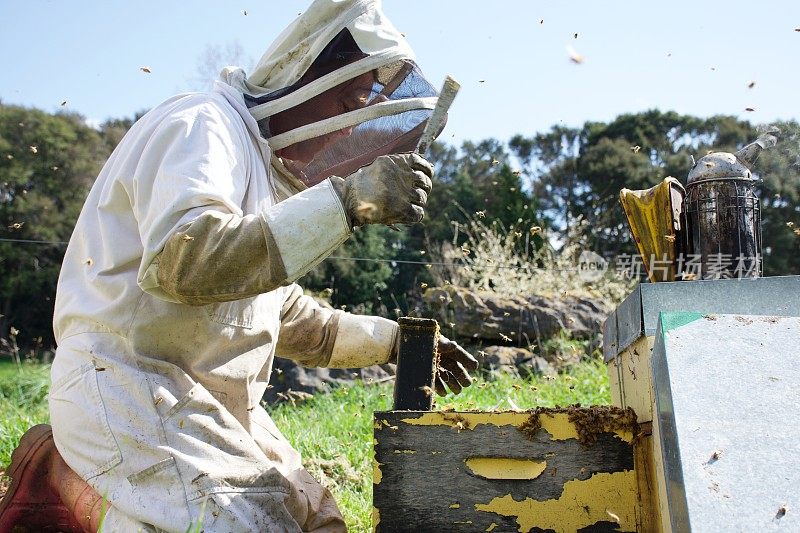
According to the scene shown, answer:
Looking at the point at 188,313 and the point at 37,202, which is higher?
the point at 37,202

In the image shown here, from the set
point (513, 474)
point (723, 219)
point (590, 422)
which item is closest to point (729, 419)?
point (590, 422)

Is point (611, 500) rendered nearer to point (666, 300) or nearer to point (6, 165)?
point (666, 300)

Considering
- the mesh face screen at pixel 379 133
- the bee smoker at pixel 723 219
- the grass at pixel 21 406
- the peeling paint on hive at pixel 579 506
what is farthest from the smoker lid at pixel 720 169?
the grass at pixel 21 406

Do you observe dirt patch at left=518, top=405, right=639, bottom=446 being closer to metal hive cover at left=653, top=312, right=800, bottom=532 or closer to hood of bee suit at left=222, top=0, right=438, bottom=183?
metal hive cover at left=653, top=312, right=800, bottom=532

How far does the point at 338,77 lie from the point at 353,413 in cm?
329

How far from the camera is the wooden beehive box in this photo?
188 centimetres

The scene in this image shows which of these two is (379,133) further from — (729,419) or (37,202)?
(37,202)

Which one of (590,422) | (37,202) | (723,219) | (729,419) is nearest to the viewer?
(729,419)

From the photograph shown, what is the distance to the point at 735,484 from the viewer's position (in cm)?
126

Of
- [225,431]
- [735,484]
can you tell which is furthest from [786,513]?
[225,431]

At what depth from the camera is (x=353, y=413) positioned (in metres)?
5.26

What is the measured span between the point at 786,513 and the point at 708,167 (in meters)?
1.75

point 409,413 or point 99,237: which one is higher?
point 99,237

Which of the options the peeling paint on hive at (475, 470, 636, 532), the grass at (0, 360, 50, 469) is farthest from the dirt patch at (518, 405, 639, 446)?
the grass at (0, 360, 50, 469)
